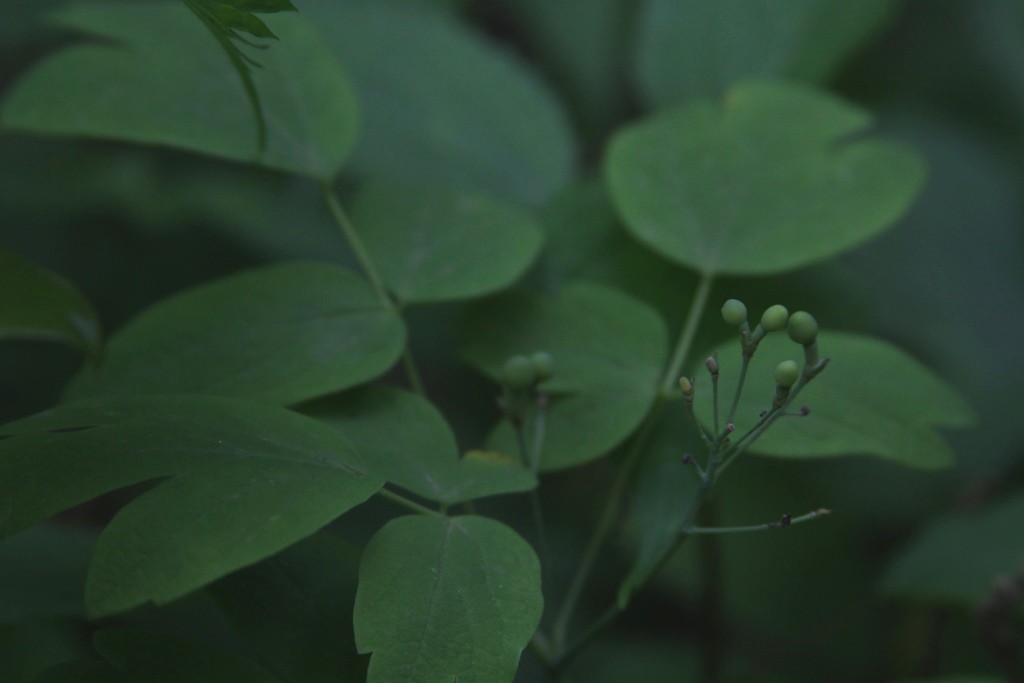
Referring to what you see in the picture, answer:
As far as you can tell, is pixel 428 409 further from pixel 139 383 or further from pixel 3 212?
pixel 3 212

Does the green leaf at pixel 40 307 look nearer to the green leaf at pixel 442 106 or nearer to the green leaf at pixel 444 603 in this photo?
the green leaf at pixel 444 603

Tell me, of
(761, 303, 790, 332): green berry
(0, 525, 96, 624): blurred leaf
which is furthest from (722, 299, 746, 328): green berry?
(0, 525, 96, 624): blurred leaf

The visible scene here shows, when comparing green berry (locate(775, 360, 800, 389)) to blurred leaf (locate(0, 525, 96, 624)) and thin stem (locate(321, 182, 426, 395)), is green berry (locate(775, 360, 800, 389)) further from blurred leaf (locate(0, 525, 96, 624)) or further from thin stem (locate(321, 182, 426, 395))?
blurred leaf (locate(0, 525, 96, 624))

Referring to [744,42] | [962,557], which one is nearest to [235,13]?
[744,42]

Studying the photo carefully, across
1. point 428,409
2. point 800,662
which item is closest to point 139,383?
point 428,409

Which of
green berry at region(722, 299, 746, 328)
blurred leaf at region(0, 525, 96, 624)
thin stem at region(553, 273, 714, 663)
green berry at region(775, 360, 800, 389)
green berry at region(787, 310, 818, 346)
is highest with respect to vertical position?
green berry at region(787, 310, 818, 346)

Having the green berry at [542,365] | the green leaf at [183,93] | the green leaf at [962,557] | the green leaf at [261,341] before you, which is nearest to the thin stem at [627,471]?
the green berry at [542,365]
